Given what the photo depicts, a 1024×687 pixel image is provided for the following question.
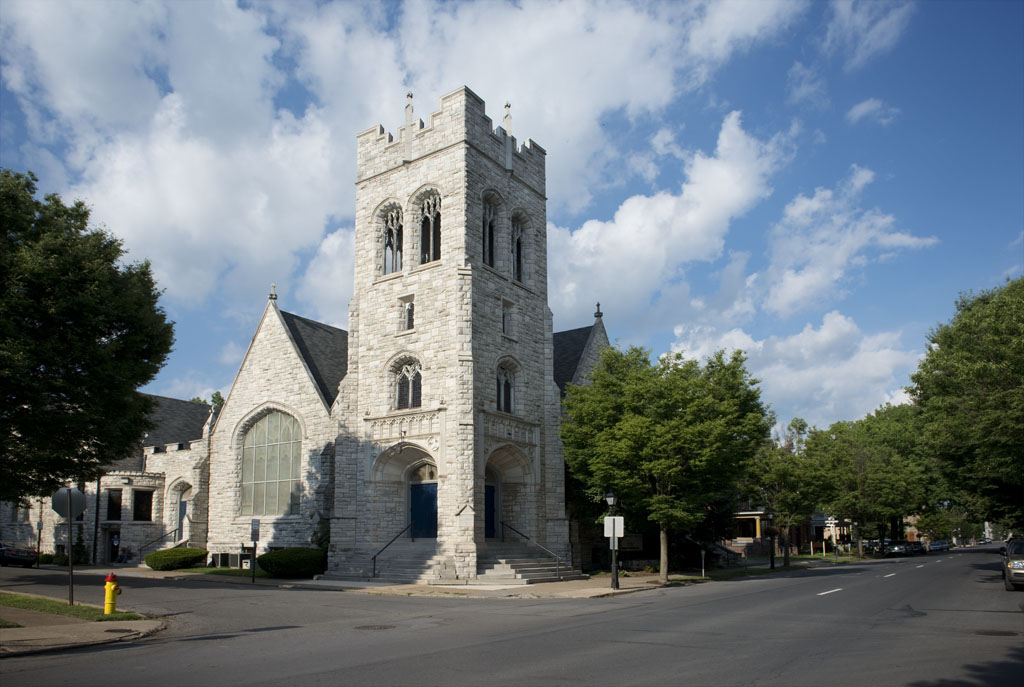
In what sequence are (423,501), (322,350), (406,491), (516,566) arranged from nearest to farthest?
(516,566) < (423,501) < (406,491) < (322,350)

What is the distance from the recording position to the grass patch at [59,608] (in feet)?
50.8

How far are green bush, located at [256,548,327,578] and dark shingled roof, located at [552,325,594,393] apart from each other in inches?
539

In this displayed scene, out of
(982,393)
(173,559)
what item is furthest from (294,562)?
(982,393)

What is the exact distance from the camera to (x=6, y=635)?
40.5 feet

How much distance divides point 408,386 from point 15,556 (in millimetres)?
21548

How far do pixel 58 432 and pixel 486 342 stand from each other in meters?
15.1

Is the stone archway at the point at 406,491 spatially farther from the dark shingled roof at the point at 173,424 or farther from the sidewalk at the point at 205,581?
the dark shingled roof at the point at 173,424

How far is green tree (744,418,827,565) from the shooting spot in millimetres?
37938

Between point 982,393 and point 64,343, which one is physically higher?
point 64,343

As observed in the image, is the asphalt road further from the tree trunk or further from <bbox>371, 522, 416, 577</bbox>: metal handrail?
the tree trunk

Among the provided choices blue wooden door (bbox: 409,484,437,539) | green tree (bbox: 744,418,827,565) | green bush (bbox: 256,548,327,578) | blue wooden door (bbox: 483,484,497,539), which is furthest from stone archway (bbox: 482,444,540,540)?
green tree (bbox: 744,418,827,565)

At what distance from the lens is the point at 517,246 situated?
34.8 metres

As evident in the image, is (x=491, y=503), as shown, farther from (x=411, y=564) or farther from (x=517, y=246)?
(x=517, y=246)

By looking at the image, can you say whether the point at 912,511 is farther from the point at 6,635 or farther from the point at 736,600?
the point at 6,635
